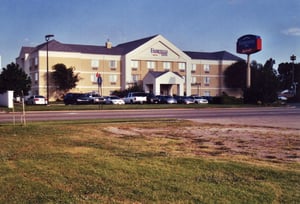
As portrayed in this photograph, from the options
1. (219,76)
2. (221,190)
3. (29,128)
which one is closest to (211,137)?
(29,128)

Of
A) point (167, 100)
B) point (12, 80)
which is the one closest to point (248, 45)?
point (167, 100)

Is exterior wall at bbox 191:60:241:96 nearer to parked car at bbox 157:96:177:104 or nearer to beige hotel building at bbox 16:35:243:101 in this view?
beige hotel building at bbox 16:35:243:101

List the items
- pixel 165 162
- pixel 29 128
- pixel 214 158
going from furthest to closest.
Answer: pixel 29 128 → pixel 214 158 → pixel 165 162

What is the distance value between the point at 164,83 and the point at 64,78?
1838cm

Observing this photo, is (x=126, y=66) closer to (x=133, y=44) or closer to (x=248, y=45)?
(x=133, y=44)

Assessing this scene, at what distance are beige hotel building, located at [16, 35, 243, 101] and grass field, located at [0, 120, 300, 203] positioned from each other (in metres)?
62.8

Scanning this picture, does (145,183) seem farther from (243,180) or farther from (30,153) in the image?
(30,153)

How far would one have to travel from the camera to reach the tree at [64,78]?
6981 cm

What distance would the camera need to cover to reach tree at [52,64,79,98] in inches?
2749

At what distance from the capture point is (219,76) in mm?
88625

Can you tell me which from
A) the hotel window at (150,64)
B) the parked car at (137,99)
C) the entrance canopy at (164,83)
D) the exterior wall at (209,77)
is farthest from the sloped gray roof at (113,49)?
the parked car at (137,99)

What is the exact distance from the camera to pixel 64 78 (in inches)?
2749

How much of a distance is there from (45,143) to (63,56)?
6360cm

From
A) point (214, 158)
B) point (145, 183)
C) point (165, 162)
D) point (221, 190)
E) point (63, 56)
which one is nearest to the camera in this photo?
point (221, 190)
